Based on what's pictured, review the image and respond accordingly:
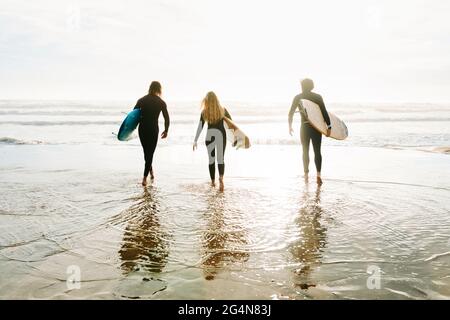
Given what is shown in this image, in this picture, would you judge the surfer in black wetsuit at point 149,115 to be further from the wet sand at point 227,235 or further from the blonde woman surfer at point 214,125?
the blonde woman surfer at point 214,125

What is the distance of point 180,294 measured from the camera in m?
3.33

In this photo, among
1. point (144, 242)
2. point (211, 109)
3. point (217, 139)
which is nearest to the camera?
point (144, 242)

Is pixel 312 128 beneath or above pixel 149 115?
beneath

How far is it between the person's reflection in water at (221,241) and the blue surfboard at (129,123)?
338 cm

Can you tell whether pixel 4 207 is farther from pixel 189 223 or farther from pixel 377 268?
pixel 377 268

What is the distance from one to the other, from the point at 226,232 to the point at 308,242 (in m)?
1.05

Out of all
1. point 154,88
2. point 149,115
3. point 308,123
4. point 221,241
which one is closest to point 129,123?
point 149,115

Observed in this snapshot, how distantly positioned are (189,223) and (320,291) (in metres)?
2.47

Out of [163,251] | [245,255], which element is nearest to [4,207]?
[163,251]

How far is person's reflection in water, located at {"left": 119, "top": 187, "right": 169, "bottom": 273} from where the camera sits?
397 centimetres

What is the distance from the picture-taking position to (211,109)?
8.10 m

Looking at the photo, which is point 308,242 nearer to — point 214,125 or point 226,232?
point 226,232

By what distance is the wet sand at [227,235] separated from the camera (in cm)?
350

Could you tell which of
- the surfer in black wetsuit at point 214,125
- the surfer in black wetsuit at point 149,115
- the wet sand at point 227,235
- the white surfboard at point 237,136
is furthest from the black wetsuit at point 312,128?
the surfer in black wetsuit at point 149,115
